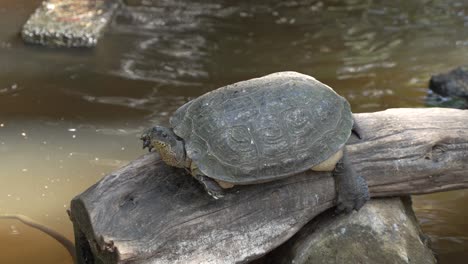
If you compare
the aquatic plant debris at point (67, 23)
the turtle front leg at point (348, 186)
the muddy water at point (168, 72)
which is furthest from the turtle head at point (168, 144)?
the aquatic plant debris at point (67, 23)

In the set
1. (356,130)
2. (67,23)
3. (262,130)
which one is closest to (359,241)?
(356,130)

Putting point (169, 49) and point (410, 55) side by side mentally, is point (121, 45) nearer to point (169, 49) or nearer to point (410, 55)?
point (169, 49)

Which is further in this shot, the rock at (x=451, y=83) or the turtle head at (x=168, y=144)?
the rock at (x=451, y=83)

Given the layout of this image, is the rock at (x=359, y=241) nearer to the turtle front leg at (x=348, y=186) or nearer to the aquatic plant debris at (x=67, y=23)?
the turtle front leg at (x=348, y=186)

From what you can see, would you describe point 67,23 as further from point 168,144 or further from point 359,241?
point 359,241

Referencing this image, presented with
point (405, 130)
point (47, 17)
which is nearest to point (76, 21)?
point (47, 17)

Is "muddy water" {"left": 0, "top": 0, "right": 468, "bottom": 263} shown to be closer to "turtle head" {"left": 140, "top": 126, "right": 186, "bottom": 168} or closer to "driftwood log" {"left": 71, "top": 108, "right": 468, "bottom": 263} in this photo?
"driftwood log" {"left": 71, "top": 108, "right": 468, "bottom": 263}
